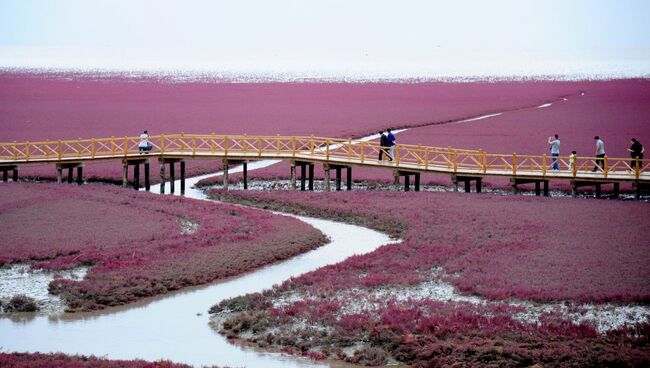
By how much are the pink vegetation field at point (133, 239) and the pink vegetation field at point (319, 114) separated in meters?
10.9

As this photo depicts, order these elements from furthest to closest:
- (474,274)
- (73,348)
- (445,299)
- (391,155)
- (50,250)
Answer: (391,155) < (50,250) < (474,274) < (445,299) < (73,348)

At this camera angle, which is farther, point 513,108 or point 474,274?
point 513,108

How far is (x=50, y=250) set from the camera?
31500mm

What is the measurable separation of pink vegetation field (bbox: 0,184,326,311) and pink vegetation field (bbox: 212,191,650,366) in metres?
3.31

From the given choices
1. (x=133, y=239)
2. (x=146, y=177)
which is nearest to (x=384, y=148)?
(x=146, y=177)

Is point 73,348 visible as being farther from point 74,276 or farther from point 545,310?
point 545,310

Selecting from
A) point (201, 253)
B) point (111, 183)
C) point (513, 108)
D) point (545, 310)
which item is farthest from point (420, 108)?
point (545, 310)

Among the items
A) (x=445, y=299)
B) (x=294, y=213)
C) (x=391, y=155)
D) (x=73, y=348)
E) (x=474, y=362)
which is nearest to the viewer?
(x=474, y=362)

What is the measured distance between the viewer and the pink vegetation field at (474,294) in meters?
22.7

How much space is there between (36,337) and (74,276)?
4720 mm

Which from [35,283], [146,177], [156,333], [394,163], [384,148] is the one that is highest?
[384,148]

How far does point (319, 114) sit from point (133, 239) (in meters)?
56.3

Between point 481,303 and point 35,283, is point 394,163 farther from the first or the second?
point 35,283

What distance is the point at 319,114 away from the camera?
89.4m
